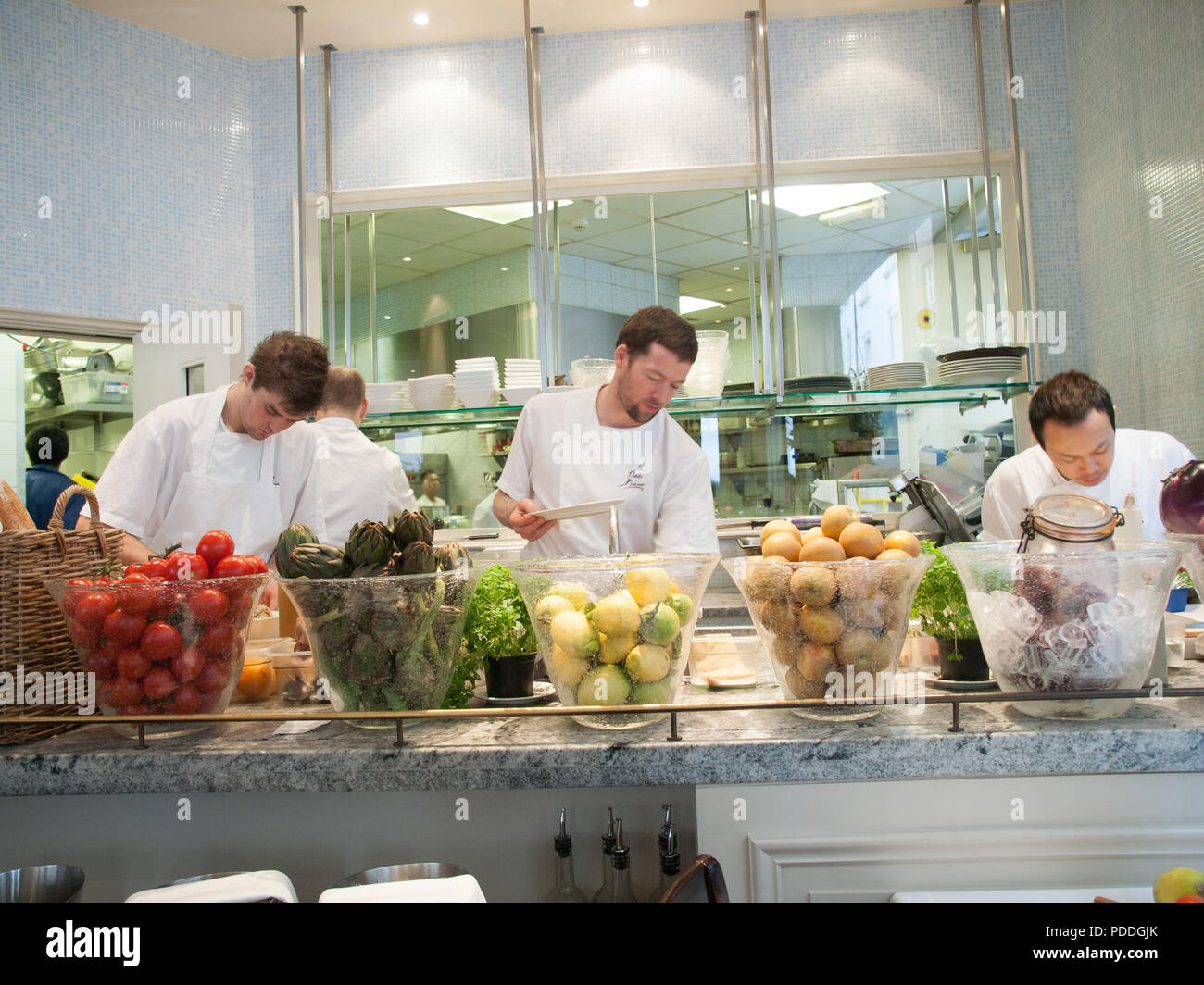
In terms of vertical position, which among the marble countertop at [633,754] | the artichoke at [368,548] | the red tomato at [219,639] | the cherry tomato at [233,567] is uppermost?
the artichoke at [368,548]

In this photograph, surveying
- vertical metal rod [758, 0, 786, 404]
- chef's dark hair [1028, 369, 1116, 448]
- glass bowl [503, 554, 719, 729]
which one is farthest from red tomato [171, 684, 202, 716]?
vertical metal rod [758, 0, 786, 404]

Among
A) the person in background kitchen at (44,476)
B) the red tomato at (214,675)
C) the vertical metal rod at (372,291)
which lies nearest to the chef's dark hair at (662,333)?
the red tomato at (214,675)

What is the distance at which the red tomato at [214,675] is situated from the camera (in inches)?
46.9

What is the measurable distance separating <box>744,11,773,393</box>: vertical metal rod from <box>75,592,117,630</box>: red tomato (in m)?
3.53

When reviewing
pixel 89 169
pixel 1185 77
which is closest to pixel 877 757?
pixel 1185 77

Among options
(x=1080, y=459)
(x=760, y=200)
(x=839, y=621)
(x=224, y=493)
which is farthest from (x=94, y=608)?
(x=760, y=200)

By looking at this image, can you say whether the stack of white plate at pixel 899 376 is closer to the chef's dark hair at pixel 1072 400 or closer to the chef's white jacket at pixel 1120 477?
the chef's white jacket at pixel 1120 477

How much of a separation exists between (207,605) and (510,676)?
17.8 inches

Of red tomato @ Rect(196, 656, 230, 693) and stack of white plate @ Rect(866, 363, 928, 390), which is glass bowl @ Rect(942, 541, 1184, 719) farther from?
stack of white plate @ Rect(866, 363, 928, 390)

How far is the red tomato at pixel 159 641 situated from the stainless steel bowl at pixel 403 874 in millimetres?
406

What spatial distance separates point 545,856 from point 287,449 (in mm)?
1935

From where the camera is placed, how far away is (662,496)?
2621 millimetres
